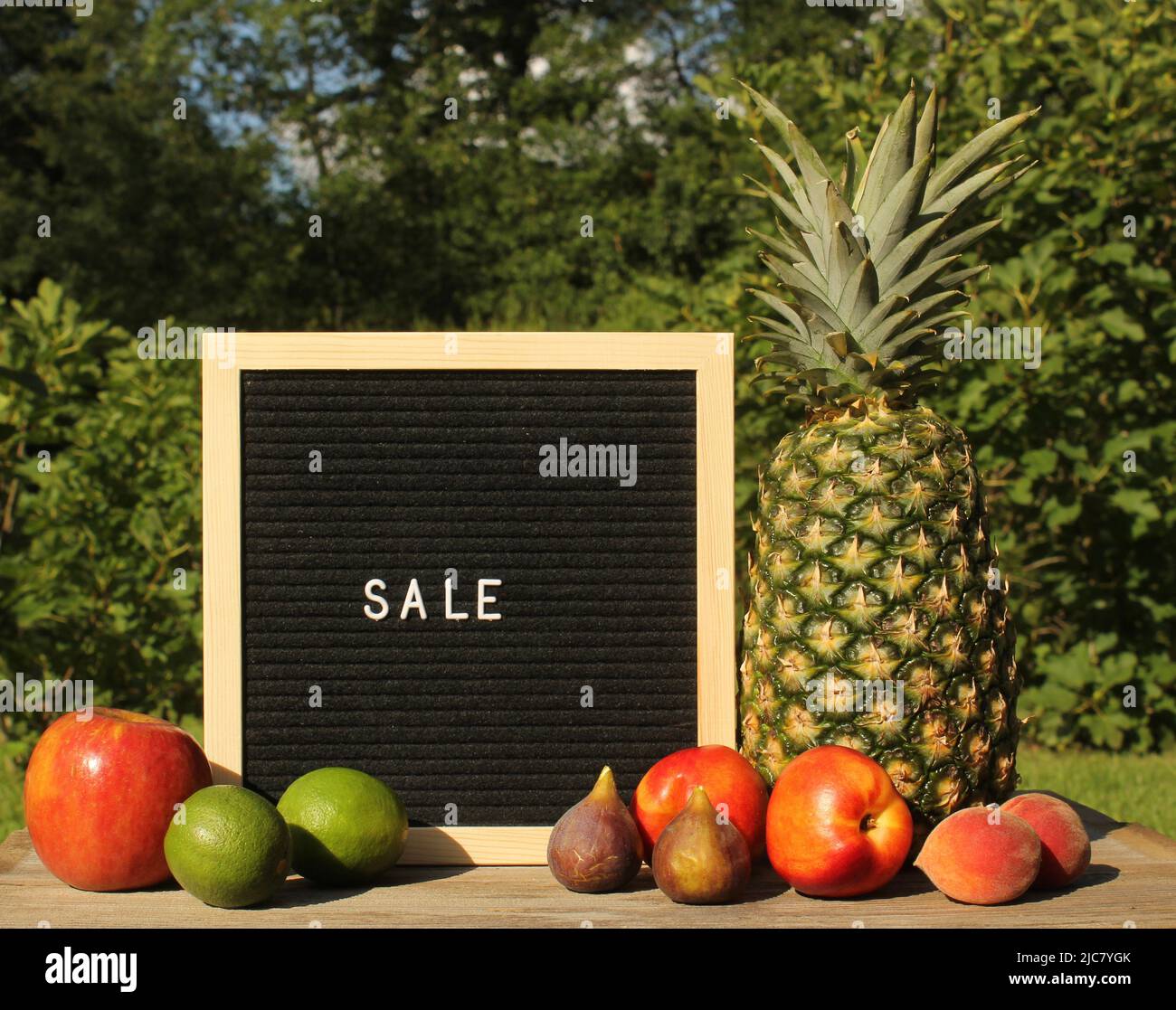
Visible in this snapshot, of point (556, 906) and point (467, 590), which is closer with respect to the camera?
point (556, 906)

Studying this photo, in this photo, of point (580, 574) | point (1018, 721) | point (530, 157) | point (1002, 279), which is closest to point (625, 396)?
point (580, 574)

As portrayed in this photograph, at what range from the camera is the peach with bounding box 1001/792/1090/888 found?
82.8 inches

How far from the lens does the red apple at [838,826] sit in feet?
6.59

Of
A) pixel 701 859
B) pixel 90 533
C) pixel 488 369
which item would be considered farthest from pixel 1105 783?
pixel 90 533

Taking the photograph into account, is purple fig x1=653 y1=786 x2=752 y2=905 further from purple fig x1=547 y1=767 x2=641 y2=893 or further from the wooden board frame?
the wooden board frame

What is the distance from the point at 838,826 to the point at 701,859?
22cm

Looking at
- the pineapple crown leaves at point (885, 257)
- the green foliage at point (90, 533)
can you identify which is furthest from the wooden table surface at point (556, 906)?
the green foliage at point (90, 533)

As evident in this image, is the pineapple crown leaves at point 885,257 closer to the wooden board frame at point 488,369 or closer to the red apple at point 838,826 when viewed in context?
the wooden board frame at point 488,369

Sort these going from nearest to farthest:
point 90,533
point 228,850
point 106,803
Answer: point 228,850 → point 106,803 → point 90,533

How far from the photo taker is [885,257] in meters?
2.37

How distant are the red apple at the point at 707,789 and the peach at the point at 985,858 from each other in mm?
298

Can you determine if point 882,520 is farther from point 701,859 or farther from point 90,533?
point 90,533

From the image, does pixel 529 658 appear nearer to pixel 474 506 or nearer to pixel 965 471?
pixel 474 506

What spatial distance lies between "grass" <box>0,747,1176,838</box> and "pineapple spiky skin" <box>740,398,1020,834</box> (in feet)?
6.83
